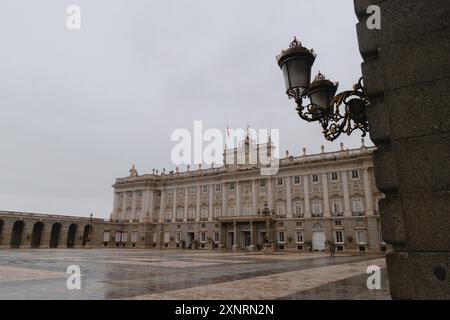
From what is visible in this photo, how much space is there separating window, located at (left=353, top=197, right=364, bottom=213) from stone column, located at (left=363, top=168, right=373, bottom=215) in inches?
29.4

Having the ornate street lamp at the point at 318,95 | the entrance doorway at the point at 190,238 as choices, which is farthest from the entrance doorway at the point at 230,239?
the ornate street lamp at the point at 318,95

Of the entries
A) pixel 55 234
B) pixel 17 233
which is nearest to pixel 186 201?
pixel 55 234

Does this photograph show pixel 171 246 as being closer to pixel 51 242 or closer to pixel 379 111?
pixel 51 242

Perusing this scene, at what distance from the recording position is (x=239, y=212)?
50.2m

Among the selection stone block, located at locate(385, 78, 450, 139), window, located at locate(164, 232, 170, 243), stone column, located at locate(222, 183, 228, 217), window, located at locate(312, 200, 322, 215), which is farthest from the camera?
window, located at locate(164, 232, 170, 243)

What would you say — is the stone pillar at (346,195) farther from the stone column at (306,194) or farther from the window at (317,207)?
the stone column at (306,194)

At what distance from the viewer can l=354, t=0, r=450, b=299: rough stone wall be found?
8.68 feet

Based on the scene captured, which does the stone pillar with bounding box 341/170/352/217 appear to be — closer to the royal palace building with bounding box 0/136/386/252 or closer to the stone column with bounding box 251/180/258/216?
the royal palace building with bounding box 0/136/386/252

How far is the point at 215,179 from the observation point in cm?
5450

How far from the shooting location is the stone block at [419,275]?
253 cm

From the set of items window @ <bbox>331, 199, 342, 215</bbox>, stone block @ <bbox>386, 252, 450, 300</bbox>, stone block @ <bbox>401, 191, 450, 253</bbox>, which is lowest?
stone block @ <bbox>386, 252, 450, 300</bbox>

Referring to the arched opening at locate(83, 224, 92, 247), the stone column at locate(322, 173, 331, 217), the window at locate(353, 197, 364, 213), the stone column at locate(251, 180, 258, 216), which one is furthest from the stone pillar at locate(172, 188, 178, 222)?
the window at locate(353, 197, 364, 213)
